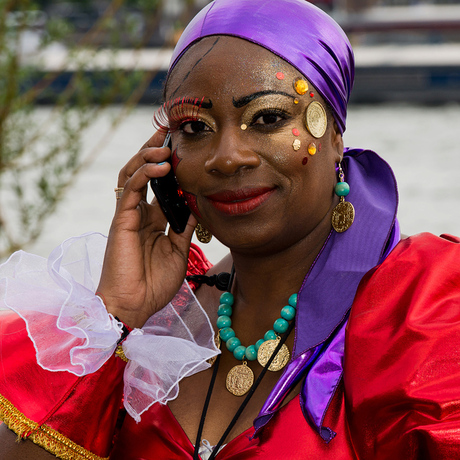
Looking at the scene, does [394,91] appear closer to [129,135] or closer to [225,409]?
[129,135]

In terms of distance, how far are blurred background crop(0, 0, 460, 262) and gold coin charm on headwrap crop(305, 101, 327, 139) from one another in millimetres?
501

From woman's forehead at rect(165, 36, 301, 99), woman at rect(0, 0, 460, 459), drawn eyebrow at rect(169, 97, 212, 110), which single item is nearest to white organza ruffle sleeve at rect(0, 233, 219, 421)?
woman at rect(0, 0, 460, 459)

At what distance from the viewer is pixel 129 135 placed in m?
12.3

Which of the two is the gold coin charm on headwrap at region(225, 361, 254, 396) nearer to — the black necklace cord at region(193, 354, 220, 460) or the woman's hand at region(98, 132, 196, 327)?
the black necklace cord at region(193, 354, 220, 460)

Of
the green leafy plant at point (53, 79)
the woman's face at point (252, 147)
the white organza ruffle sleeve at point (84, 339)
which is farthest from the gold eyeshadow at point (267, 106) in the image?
the green leafy plant at point (53, 79)

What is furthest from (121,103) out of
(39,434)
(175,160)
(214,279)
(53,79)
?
(39,434)

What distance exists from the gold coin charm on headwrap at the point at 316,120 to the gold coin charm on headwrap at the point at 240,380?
620 millimetres

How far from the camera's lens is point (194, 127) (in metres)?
1.69

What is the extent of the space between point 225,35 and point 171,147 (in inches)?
15.1

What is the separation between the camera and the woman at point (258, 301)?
147cm

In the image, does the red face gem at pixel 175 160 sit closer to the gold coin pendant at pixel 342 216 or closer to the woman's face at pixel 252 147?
the woman's face at pixel 252 147

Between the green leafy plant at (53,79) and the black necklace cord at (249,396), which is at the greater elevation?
the black necklace cord at (249,396)

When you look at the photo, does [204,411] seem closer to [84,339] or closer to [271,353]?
[271,353]

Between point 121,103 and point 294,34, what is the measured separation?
12.6 m
